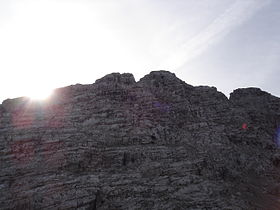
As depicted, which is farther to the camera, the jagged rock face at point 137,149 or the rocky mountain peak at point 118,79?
the rocky mountain peak at point 118,79

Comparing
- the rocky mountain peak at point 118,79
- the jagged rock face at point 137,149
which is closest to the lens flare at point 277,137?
the jagged rock face at point 137,149

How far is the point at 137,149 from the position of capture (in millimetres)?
44438

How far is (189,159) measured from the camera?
42625mm

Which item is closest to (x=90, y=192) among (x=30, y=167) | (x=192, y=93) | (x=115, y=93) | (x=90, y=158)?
(x=90, y=158)

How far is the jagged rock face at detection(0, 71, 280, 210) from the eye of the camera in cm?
3722

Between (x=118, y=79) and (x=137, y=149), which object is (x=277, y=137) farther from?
(x=118, y=79)

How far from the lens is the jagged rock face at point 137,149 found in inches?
1465

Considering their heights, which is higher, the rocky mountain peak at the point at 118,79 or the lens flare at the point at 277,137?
the rocky mountain peak at the point at 118,79

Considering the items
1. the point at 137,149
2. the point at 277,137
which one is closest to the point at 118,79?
the point at 137,149

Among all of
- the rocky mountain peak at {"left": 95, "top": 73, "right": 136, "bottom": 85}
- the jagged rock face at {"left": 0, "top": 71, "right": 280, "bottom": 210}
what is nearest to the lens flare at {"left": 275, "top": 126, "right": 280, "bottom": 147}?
the jagged rock face at {"left": 0, "top": 71, "right": 280, "bottom": 210}

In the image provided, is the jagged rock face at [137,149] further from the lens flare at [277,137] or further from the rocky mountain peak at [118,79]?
the lens flare at [277,137]

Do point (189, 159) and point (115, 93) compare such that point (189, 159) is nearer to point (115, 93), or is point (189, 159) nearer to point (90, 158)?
point (90, 158)

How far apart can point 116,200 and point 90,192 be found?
303cm

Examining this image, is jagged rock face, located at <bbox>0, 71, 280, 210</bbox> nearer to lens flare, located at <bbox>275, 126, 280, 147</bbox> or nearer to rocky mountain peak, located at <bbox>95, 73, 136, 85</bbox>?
rocky mountain peak, located at <bbox>95, 73, 136, 85</bbox>
